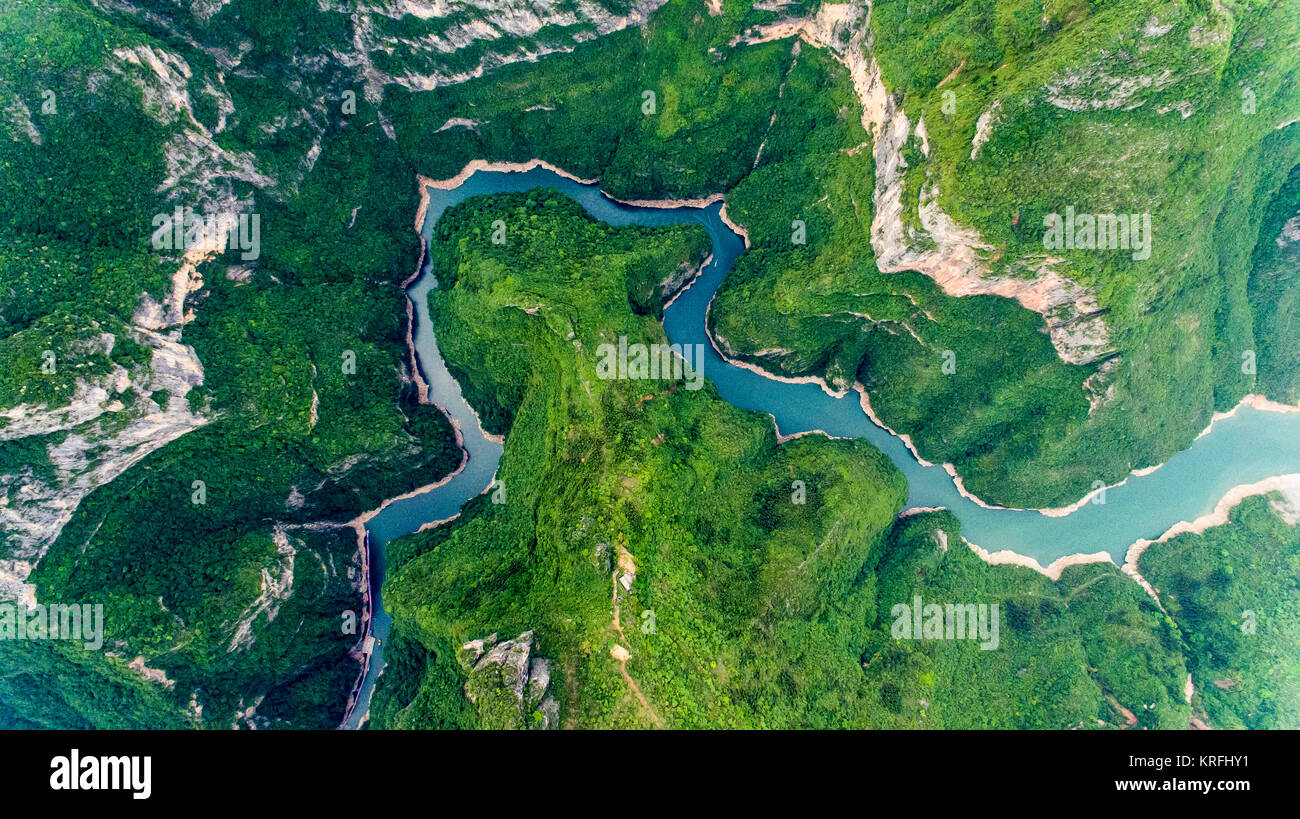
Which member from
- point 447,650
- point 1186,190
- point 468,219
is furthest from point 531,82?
point 1186,190

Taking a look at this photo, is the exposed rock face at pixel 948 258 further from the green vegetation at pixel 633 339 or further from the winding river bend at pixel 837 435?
the winding river bend at pixel 837 435

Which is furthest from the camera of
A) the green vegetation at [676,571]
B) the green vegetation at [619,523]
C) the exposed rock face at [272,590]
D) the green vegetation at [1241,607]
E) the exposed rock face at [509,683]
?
the green vegetation at [1241,607]

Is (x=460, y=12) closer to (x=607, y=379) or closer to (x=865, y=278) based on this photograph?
(x=607, y=379)

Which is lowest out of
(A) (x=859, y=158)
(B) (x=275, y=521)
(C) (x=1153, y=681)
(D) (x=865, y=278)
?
(C) (x=1153, y=681)

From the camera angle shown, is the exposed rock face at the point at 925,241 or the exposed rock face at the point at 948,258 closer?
the exposed rock face at the point at 948,258

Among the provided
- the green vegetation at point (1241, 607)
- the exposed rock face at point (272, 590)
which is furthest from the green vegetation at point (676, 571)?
the exposed rock face at point (272, 590)

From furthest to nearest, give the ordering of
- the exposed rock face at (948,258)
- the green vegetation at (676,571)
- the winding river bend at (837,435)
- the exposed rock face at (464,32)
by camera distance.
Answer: the winding river bend at (837,435), the exposed rock face at (464,32), the exposed rock face at (948,258), the green vegetation at (676,571)

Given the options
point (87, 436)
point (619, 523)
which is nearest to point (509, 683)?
point (619, 523)
